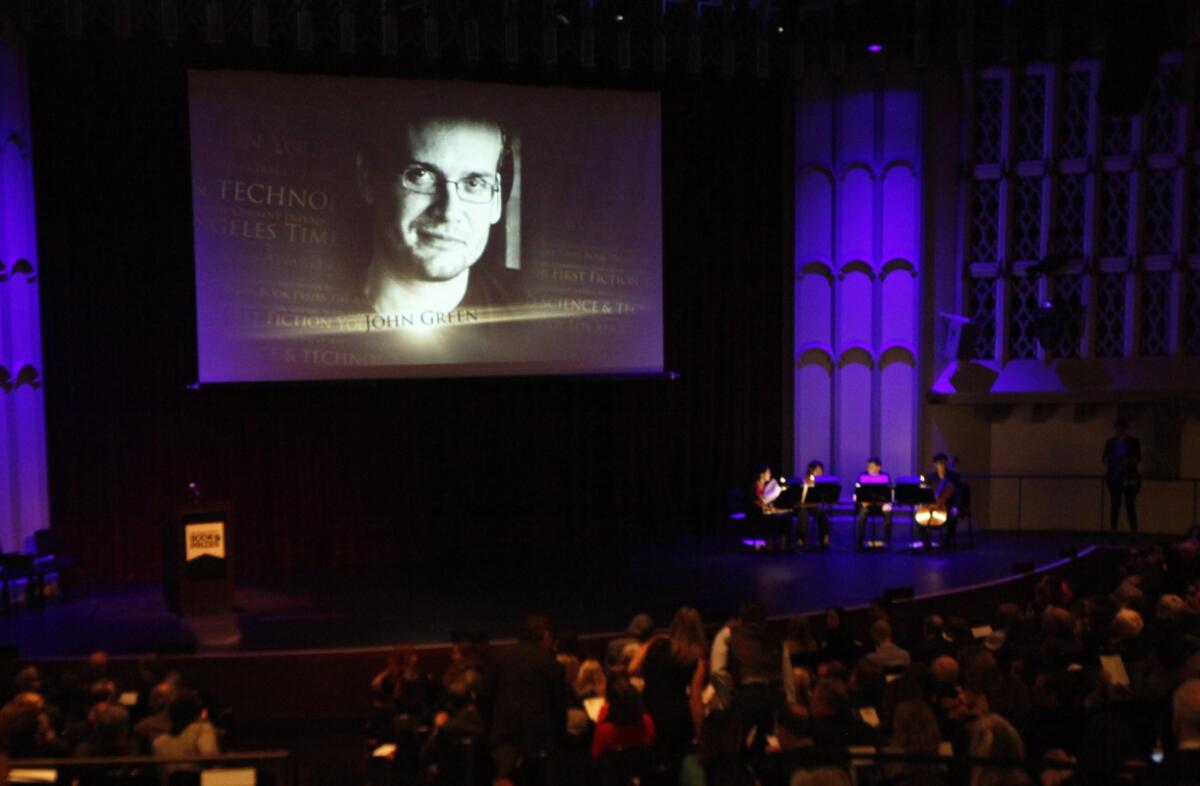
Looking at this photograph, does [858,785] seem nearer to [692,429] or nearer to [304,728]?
[304,728]

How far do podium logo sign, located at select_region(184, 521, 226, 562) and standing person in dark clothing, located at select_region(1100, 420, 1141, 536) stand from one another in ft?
31.1

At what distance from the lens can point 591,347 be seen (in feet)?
45.2

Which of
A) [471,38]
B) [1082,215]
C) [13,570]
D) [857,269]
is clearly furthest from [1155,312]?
[13,570]

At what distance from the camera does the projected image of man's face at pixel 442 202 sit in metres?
12.9

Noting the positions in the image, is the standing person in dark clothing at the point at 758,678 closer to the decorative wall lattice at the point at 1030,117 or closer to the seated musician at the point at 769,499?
the seated musician at the point at 769,499

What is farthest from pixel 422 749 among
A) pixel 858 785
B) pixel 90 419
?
pixel 90 419

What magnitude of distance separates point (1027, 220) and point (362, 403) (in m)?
8.28

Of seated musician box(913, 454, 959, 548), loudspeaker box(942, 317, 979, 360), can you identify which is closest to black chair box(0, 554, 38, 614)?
seated musician box(913, 454, 959, 548)

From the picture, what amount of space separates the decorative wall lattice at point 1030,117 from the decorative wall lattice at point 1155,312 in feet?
6.55

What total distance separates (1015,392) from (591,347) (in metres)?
5.12

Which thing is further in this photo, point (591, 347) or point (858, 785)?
point (591, 347)

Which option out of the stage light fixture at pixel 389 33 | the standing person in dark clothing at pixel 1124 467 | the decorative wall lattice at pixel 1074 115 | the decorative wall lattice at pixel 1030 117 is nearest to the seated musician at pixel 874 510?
the standing person in dark clothing at pixel 1124 467

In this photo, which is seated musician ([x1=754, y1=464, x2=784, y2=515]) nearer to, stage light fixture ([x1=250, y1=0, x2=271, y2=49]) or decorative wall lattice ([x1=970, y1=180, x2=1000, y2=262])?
decorative wall lattice ([x1=970, y1=180, x2=1000, y2=262])

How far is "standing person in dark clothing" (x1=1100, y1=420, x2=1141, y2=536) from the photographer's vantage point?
13.3 metres
